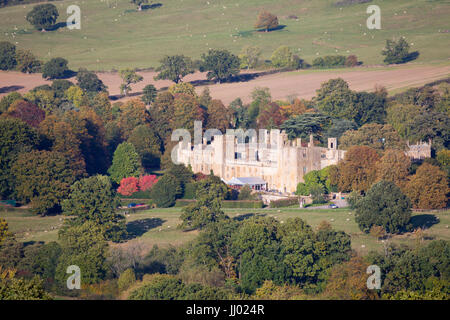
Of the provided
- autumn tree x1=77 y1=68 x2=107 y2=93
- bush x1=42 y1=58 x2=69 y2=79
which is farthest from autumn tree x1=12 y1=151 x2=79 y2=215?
bush x1=42 y1=58 x2=69 y2=79

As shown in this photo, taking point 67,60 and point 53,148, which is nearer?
point 53,148

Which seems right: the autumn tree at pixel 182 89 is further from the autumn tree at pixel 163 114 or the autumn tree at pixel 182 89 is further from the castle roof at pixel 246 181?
the castle roof at pixel 246 181

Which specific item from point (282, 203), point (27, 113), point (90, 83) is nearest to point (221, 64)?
point (90, 83)

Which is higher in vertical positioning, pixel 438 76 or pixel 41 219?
pixel 438 76

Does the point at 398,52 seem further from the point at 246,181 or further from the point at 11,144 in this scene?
the point at 11,144
